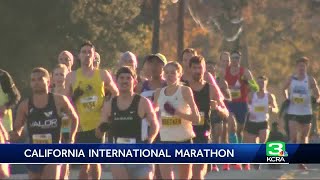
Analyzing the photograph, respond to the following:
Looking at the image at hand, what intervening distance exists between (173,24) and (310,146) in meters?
50.0

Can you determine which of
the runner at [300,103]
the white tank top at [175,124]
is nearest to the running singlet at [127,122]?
the white tank top at [175,124]

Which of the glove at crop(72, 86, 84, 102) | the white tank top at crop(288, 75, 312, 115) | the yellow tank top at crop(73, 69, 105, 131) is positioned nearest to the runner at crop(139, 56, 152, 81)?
the yellow tank top at crop(73, 69, 105, 131)

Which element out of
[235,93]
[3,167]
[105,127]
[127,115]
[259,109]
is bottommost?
[3,167]

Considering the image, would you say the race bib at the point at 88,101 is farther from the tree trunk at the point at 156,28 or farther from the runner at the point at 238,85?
the tree trunk at the point at 156,28

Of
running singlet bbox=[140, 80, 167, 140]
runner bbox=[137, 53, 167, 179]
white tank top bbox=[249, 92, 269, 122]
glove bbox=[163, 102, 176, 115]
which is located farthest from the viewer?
white tank top bbox=[249, 92, 269, 122]

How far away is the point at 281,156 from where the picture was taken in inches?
579

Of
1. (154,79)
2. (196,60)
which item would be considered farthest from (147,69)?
(196,60)

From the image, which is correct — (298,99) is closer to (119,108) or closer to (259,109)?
(259,109)

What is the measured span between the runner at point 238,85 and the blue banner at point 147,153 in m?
5.38

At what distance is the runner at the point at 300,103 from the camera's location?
63.7 ft

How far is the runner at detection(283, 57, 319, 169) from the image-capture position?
19.4m

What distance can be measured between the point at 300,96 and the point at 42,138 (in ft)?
Result: 24.2

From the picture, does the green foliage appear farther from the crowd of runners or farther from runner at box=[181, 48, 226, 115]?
runner at box=[181, 48, 226, 115]

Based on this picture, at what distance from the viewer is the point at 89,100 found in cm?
1473
